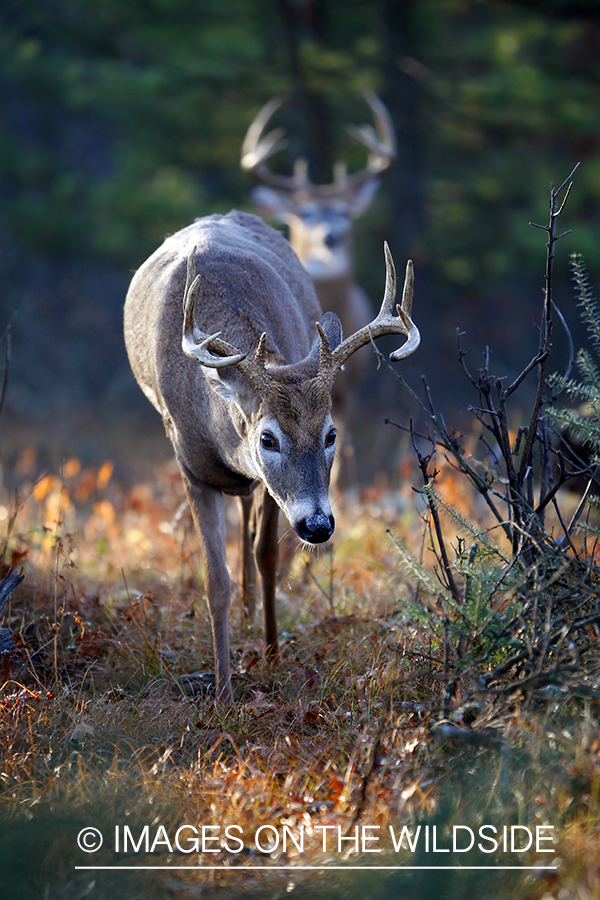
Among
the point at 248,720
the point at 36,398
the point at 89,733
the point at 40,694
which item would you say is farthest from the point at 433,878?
the point at 36,398

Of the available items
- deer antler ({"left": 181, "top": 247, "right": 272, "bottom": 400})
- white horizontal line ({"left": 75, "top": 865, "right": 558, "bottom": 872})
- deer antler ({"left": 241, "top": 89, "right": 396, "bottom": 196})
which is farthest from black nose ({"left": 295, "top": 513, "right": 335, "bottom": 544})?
deer antler ({"left": 241, "top": 89, "right": 396, "bottom": 196})

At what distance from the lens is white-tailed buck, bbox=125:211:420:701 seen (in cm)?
372

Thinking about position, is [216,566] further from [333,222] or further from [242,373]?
[333,222]

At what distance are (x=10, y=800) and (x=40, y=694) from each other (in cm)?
59

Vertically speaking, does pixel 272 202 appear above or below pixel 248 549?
above

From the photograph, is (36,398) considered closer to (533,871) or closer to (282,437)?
(282,437)

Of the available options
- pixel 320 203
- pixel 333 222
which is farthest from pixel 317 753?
pixel 320 203

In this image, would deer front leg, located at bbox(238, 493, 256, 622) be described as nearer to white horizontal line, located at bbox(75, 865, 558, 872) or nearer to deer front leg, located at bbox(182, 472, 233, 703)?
deer front leg, located at bbox(182, 472, 233, 703)

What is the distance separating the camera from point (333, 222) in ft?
33.5

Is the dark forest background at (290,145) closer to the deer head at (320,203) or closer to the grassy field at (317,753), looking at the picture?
the deer head at (320,203)

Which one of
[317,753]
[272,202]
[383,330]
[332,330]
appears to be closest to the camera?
[317,753]

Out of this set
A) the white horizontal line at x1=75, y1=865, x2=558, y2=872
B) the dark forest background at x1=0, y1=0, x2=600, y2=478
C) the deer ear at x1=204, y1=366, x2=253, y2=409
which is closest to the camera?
the white horizontal line at x1=75, y1=865, x2=558, y2=872

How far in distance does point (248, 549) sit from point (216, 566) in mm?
1098

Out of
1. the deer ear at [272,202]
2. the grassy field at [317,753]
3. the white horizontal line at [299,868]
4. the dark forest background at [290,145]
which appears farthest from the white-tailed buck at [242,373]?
the dark forest background at [290,145]
